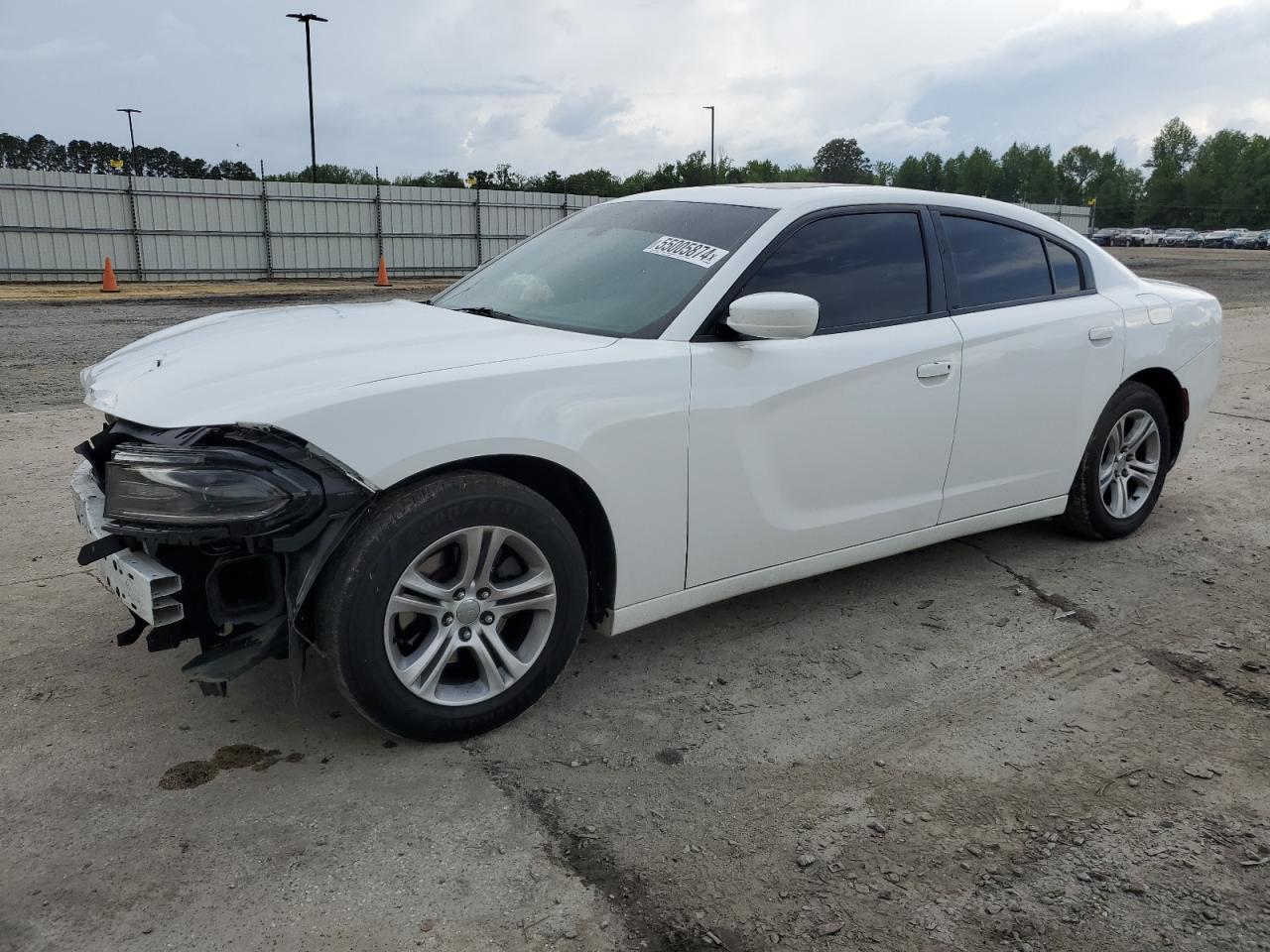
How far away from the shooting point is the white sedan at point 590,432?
8.74 ft

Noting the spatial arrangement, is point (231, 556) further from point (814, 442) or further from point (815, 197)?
point (815, 197)

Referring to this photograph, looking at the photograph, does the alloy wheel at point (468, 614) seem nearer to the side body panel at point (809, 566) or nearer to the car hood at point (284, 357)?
the side body panel at point (809, 566)

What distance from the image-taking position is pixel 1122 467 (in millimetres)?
4926

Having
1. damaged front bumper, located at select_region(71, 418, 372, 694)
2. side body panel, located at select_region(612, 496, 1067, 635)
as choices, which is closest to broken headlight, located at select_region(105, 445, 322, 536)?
damaged front bumper, located at select_region(71, 418, 372, 694)

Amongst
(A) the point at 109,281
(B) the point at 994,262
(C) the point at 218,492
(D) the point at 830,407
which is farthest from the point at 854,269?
(A) the point at 109,281

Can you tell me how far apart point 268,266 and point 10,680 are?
24249 millimetres

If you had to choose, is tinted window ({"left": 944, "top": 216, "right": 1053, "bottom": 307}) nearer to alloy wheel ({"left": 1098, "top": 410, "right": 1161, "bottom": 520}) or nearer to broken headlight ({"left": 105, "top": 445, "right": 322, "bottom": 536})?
alloy wheel ({"left": 1098, "top": 410, "right": 1161, "bottom": 520})

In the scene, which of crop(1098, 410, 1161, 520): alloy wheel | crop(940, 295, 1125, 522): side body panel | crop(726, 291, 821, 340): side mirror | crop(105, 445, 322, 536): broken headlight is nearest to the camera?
crop(105, 445, 322, 536): broken headlight

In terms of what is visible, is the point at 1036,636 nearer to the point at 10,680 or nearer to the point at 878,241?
the point at 878,241

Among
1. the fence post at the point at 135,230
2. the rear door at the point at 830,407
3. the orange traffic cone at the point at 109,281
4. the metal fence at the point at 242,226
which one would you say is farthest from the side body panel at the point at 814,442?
the fence post at the point at 135,230

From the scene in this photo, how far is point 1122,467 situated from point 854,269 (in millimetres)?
2038

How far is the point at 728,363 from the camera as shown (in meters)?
3.30

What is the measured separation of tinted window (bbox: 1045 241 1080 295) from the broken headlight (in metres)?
3.42

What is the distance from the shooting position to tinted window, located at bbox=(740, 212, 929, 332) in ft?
11.8
